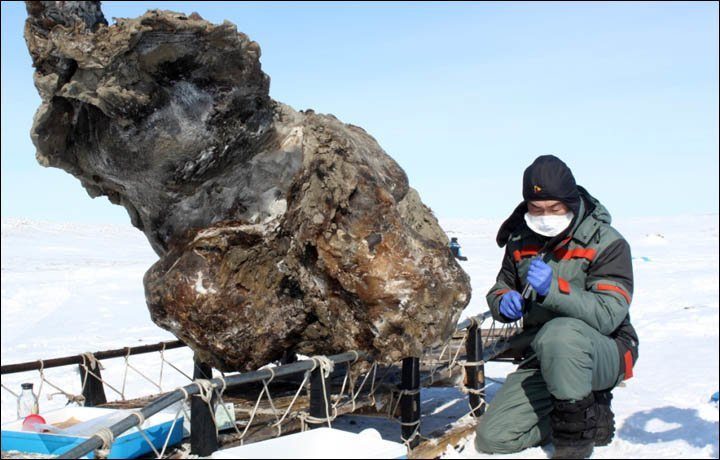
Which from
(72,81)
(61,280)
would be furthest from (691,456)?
(61,280)

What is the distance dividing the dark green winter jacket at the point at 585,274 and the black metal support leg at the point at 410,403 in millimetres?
587

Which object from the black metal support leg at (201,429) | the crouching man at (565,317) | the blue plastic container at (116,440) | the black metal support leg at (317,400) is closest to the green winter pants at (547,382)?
the crouching man at (565,317)

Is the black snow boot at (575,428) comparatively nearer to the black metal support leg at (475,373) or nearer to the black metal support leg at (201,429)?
the black metal support leg at (475,373)

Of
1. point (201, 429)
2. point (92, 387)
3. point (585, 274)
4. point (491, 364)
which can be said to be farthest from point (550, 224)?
point (491, 364)

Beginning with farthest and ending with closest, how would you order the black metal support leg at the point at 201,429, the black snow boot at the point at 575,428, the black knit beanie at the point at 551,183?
the black knit beanie at the point at 551,183
the black snow boot at the point at 575,428
the black metal support leg at the point at 201,429

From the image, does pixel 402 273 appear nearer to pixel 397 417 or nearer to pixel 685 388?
pixel 397 417

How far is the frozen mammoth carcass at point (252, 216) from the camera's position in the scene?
371 centimetres

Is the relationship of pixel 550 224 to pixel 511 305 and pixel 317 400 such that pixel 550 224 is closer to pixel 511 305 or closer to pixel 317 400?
pixel 511 305

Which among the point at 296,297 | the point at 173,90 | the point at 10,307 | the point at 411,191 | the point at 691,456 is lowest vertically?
the point at 10,307

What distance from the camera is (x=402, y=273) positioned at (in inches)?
156

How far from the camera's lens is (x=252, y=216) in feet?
13.6

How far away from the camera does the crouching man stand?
10.9 ft

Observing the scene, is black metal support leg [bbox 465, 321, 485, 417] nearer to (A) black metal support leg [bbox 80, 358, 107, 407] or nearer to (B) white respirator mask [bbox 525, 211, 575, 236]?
(B) white respirator mask [bbox 525, 211, 575, 236]

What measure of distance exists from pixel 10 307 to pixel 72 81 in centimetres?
1206
